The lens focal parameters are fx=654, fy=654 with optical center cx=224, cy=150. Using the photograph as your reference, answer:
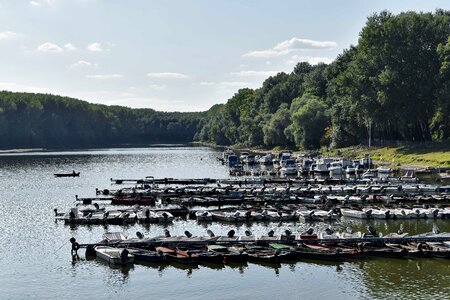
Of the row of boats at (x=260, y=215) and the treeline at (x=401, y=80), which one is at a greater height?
the treeline at (x=401, y=80)

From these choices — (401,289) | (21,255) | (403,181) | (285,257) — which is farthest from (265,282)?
(403,181)

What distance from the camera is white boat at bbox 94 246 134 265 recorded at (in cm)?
4982

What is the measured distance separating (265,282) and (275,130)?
154m

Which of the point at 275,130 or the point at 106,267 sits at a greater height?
the point at 275,130

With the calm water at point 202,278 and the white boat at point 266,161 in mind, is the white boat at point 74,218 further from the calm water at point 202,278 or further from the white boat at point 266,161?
the white boat at point 266,161

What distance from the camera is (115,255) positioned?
166ft

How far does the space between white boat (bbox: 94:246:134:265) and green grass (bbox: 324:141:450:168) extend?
76.2 meters

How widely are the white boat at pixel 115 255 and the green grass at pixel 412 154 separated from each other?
250 feet

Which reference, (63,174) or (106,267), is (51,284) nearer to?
(106,267)

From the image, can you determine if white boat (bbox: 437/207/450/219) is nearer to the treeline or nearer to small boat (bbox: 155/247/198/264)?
small boat (bbox: 155/247/198/264)

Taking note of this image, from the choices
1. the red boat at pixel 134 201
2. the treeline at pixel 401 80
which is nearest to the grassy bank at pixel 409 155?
the treeline at pixel 401 80

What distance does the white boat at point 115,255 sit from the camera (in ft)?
163

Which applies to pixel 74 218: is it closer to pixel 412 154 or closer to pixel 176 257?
pixel 176 257

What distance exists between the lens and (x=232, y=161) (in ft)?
498
